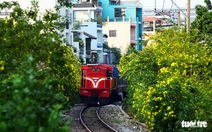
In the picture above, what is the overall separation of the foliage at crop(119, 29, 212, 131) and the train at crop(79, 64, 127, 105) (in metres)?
8.00

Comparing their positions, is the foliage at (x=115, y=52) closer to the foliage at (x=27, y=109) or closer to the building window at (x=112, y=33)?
the building window at (x=112, y=33)

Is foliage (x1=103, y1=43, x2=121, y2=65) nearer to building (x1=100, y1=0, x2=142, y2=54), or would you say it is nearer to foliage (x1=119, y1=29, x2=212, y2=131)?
building (x1=100, y1=0, x2=142, y2=54)

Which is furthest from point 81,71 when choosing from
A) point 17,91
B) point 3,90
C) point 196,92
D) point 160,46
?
point 17,91

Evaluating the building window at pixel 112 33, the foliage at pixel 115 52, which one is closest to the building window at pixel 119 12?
the building window at pixel 112 33

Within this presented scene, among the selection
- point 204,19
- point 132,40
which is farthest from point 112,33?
point 204,19

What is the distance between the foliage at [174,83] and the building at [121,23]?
48.9 metres

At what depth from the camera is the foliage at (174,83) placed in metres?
19.1

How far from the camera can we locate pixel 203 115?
18.4 meters

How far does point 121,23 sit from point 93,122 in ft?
167

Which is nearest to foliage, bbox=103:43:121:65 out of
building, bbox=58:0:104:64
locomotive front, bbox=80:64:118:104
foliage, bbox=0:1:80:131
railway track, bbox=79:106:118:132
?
building, bbox=58:0:104:64

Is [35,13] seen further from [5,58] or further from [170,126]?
[170,126]

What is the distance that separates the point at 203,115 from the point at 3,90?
10.5 metres

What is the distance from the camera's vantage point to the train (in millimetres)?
35781

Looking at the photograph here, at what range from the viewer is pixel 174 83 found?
19.5 meters
